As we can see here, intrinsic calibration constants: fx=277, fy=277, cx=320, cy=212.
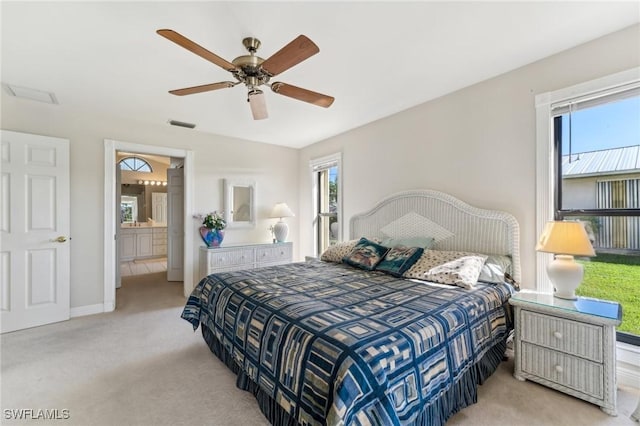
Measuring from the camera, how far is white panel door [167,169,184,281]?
529cm

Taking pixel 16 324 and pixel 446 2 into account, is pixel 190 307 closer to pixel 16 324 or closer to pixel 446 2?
pixel 16 324

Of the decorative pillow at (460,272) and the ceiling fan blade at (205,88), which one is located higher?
the ceiling fan blade at (205,88)

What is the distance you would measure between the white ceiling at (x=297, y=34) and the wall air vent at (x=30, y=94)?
91mm

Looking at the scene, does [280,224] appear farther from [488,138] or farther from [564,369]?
[564,369]

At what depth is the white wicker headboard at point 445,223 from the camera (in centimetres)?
259

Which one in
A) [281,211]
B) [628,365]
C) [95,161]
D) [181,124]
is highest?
[181,124]

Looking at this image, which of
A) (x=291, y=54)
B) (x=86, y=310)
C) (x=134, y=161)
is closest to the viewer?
(x=291, y=54)

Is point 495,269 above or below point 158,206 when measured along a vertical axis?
below

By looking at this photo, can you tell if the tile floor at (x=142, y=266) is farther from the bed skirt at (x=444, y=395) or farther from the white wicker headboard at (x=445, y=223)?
the white wicker headboard at (x=445, y=223)

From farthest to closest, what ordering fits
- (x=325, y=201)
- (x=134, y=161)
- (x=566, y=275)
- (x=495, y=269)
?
(x=134, y=161) → (x=325, y=201) → (x=495, y=269) → (x=566, y=275)

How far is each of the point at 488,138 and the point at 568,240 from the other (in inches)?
49.4

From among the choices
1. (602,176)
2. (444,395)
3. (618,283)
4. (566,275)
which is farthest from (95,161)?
(618,283)

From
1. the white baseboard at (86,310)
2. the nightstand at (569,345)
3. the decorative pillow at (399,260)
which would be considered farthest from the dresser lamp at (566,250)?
the white baseboard at (86,310)

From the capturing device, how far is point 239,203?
189 inches
